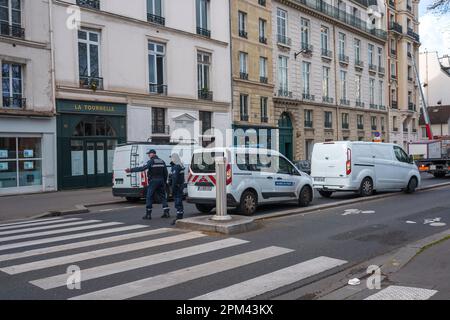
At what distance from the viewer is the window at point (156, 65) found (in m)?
27.2

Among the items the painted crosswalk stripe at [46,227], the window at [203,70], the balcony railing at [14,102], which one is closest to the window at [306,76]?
A: the window at [203,70]

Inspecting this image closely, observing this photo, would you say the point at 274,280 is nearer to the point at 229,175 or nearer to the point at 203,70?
the point at 229,175

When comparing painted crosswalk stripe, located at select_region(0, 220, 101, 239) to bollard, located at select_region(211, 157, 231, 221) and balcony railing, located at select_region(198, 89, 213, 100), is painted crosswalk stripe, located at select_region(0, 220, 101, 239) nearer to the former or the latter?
bollard, located at select_region(211, 157, 231, 221)

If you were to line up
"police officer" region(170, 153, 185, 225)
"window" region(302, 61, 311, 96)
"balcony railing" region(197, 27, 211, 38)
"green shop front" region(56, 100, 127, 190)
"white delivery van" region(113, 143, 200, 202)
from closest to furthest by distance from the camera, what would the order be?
"police officer" region(170, 153, 185, 225) < "white delivery van" region(113, 143, 200, 202) < "green shop front" region(56, 100, 127, 190) < "balcony railing" region(197, 27, 211, 38) < "window" region(302, 61, 311, 96)

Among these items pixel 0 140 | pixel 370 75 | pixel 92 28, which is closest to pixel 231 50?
pixel 92 28

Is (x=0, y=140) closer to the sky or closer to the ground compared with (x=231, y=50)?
closer to the ground

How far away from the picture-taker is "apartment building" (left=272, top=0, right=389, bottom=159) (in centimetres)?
3844

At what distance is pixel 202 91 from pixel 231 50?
4.14 meters

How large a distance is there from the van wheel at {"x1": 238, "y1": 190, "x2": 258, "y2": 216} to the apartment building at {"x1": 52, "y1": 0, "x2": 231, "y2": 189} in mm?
13072

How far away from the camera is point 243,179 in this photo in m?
12.3

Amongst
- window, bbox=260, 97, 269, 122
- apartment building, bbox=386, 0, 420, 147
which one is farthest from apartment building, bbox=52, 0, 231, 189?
apartment building, bbox=386, 0, 420, 147

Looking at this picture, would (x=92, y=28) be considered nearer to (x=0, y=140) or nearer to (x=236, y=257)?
(x=0, y=140)
